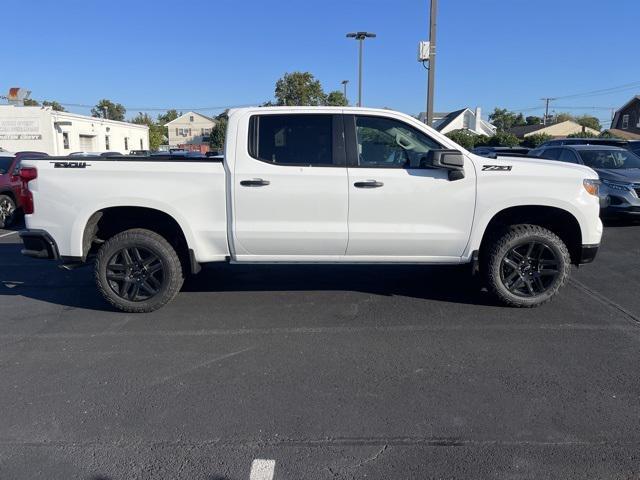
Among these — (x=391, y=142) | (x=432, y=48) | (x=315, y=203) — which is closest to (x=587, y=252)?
→ (x=391, y=142)

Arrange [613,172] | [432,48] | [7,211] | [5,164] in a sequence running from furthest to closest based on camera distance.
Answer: [432,48] < [5,164] < [7,211] < [613,172]

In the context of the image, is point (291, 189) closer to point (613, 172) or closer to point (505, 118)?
point (613, 172)

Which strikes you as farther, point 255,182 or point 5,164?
point 5,164

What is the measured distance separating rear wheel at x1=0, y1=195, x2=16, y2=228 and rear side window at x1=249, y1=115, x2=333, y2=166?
9040 mm

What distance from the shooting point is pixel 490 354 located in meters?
4.24

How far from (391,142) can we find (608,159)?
8.52 metres

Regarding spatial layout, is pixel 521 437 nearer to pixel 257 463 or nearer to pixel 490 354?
pixel 490 354

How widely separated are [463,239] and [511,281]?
70cm

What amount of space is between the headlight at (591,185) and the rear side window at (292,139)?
2480 millimetres

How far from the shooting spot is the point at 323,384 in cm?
376

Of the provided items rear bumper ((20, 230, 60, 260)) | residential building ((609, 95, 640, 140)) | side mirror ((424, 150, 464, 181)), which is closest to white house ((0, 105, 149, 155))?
rear bumper ((20, 230, 60, 260))

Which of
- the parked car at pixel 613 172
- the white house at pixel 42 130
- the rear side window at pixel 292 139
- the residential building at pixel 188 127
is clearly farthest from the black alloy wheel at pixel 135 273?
the residential building at pixel 188 127

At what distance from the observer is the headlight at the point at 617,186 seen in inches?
401

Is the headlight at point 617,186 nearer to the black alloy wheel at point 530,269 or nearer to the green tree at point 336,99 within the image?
the black alloy wheel at point 530,269
